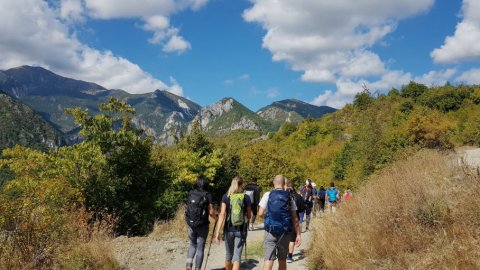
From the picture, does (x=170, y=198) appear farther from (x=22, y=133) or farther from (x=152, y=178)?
(x=22, y=133)

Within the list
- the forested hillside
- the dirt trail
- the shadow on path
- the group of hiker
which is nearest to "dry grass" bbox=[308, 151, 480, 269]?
the group of hiker

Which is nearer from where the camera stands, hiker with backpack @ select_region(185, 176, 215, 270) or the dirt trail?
hiker with backpack @ select_region(185, 176, 215, 270)

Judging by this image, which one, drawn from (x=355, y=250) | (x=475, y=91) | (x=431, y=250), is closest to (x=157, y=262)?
(x=355, y=250)

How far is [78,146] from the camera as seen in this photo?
51.0ft

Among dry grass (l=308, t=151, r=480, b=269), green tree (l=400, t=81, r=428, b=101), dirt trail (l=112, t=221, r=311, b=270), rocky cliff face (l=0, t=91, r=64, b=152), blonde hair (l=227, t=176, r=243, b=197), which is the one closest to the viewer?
dry grass (l=308, t=151, r=480, b=269)

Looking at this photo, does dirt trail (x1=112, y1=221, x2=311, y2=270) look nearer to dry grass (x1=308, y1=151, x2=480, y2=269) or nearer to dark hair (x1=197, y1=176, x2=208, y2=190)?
dry grass (x1=308, y1=151, x2=480, y2=269)

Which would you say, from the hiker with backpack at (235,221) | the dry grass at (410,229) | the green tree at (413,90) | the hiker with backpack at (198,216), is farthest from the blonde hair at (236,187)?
the green tree at (413,90)

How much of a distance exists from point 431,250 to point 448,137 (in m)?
30.8

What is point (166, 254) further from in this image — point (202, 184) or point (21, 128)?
→ point (21, 128)

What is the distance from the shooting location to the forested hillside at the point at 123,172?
21.6ft

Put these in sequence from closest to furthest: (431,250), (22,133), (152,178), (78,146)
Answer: (431,250) < (78,146) < (152,178) < (22,133)

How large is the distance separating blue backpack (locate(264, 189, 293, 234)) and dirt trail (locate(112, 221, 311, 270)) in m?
2.43

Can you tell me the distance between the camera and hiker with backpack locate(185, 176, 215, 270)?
22.6 feet

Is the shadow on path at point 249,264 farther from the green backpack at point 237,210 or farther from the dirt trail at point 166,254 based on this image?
the green backpack at point 237,210
